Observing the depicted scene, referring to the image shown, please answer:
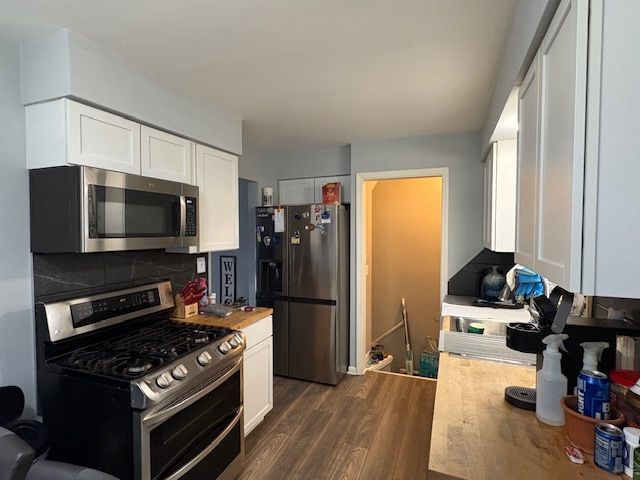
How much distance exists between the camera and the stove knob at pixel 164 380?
1.38 m

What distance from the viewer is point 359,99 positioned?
224 cm

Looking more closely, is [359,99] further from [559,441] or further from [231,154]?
[559,441]

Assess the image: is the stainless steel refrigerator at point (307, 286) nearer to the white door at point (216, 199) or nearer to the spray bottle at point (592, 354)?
the white door at point (216, 199)

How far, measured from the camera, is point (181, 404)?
1.48m

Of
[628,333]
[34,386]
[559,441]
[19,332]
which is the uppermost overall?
[628,333]

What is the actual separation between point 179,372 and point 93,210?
0.83 meters

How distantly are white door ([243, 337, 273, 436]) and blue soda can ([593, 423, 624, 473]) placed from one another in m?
1.80

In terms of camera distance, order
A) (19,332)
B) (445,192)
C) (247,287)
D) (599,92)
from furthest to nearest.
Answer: (247,287), (445,192), (19,332), (599,92)

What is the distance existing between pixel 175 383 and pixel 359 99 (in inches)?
77.7

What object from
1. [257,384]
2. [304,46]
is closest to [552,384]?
[304,46]

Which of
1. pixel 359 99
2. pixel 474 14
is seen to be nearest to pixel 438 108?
pixel 359 99

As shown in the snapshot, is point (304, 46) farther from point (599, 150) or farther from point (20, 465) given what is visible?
point (20, 465)

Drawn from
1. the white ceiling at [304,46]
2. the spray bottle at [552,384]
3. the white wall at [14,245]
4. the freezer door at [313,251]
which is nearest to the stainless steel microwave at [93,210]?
the white wall at [14,245]

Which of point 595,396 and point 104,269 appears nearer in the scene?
point 595,396
